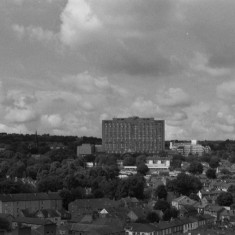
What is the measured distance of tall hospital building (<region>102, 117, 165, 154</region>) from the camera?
13862cm

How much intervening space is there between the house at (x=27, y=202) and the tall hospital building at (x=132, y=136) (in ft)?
262

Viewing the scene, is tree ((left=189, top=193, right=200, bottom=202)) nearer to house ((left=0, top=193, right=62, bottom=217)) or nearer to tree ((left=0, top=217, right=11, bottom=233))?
house ((left=0, top=193, right=62, bottom=217))

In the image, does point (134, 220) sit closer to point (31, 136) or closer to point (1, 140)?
point (1, 140)

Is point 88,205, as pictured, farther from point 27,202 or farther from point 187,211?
point 187,211

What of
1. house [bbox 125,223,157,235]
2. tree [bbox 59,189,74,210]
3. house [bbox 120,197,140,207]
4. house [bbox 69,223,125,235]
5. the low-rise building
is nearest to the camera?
house [bbox 69,223,125,235]

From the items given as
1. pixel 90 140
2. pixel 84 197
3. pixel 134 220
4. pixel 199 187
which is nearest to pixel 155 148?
pixel 90 140

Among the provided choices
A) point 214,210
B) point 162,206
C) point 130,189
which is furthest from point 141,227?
point 130,189

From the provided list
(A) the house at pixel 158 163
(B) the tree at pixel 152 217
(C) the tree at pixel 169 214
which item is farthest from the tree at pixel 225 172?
(B) the tree at pixel 152 217

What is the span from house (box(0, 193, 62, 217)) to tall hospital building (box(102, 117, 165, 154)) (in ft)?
262

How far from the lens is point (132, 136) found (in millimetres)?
139500

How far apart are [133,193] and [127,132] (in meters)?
76.1

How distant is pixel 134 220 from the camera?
4828 cm

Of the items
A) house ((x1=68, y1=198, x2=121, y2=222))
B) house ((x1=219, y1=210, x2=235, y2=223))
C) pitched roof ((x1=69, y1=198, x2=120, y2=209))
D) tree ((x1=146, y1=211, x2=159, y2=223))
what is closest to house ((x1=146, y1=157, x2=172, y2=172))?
pitched roof ((x1=69, y1=198, x2=120, y2=209))

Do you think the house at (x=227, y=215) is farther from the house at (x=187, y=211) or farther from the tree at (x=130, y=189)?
Result: the tree at (x=130, y=189)
